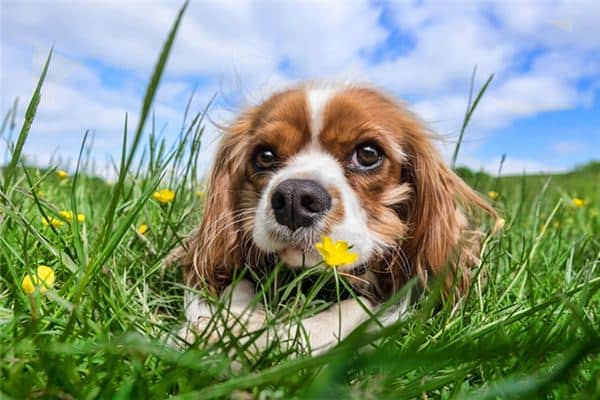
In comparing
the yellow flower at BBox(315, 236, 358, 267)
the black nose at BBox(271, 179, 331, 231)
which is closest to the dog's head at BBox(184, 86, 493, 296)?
the black nose at BBox(271, 179, 331, 231)

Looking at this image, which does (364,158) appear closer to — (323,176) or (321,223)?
(323,176)

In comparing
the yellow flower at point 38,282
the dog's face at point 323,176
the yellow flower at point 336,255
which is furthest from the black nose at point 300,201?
the yellow flower at point 38,282

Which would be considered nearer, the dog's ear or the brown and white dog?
the brown and white dog

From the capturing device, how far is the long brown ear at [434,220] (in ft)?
7.07

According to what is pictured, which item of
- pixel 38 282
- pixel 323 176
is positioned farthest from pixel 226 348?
pixel 323 176

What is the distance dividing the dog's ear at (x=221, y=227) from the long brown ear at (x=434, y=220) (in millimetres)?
637

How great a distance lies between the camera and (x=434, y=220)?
221cm

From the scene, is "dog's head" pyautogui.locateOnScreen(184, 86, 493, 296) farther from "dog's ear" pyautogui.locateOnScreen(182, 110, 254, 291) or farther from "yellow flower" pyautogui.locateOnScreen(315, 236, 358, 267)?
"yellow flower" pyautogui.locateOnScreen(315, 236, 358, 267)

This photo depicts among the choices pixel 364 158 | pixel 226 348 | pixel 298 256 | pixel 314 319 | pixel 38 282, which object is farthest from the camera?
pixel 364 158

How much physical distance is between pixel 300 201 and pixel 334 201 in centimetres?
10

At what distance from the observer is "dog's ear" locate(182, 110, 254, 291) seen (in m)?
2.15

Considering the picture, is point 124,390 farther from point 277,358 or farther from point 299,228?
point 299,228

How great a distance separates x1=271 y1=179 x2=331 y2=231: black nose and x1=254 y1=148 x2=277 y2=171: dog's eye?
339 mm

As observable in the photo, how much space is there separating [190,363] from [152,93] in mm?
432
